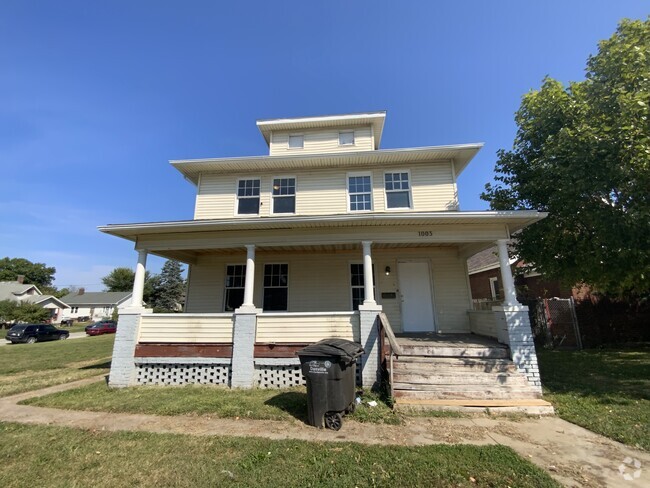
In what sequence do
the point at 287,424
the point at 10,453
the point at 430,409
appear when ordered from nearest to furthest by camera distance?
1. the point at 10,453
2. the point at 287,424
3. the point at 430,409

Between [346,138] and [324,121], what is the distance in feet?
3.61

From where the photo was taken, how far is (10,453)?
4105 millimetres

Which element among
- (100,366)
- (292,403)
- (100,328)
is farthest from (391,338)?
(100,328)

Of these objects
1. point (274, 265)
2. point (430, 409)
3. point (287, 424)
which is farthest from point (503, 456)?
point (274, 265)

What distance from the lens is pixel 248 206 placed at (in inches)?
425

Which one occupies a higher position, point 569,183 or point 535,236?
point 569,183

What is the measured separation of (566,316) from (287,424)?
1329 cm

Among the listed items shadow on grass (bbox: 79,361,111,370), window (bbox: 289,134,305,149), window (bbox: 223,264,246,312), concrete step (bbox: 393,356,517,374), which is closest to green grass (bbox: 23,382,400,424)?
concrete step (bbox: 393,356,517,374)

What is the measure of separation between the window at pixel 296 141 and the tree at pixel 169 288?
109 feet

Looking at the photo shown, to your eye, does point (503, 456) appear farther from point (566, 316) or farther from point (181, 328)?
point (566, 316)

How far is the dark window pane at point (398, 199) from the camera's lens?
10289 mm

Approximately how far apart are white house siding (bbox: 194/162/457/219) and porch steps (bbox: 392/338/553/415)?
4.92 m

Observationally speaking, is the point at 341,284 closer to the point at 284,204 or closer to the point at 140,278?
the point at 284,204

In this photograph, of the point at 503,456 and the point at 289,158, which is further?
the point at 289,158
